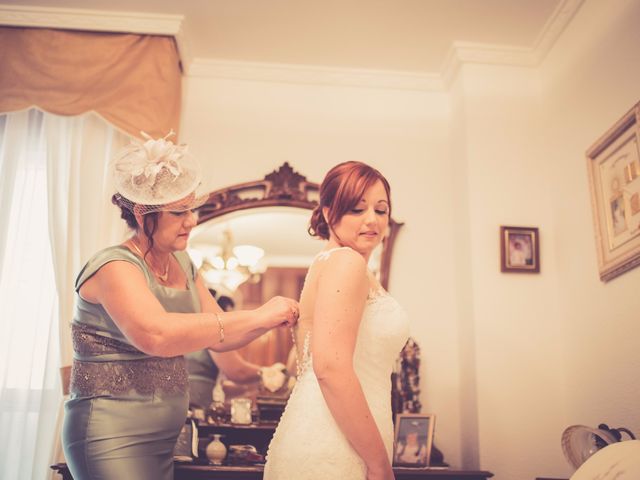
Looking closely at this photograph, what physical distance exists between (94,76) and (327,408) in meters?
2.40

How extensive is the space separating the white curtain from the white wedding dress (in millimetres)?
1556

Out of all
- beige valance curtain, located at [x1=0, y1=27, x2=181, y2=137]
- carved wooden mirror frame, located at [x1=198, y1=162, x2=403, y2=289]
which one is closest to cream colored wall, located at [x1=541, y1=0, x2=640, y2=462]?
carved wooden mirror frame, located at [x1=198, y1=162, x2=403, y2=289]

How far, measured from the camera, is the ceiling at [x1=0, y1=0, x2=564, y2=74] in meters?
2.90

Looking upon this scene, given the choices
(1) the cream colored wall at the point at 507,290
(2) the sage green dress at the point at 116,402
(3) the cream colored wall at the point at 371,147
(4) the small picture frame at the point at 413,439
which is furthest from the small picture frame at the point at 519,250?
(2) the sage green dress at the point at 116,402

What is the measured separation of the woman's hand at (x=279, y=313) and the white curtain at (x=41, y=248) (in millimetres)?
1372

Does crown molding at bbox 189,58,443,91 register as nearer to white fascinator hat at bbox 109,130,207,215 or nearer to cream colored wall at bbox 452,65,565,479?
cream colored wall at bbox 452,65,565,479

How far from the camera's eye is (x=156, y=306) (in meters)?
1.57

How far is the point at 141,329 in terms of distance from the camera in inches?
60.1

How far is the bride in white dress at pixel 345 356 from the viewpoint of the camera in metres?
1.35

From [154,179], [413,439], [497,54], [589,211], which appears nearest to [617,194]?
[589,211]

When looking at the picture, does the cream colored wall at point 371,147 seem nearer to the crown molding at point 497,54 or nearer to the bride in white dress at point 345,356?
the crown molding at point 497,54

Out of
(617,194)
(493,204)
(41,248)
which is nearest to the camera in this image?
(617,194)

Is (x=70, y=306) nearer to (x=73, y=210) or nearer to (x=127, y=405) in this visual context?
(x=73, y=210)

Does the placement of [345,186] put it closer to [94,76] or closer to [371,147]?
[371,147]
